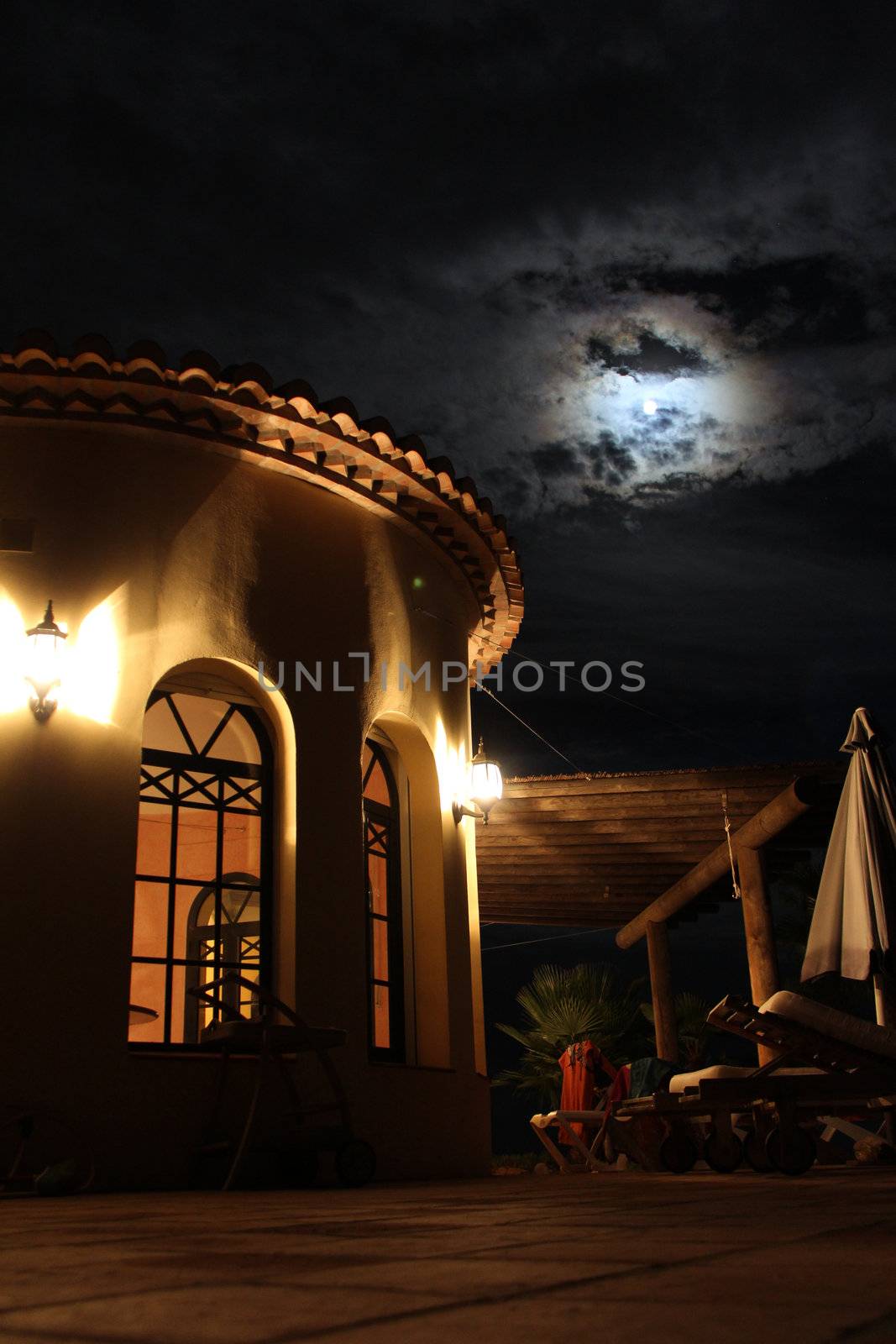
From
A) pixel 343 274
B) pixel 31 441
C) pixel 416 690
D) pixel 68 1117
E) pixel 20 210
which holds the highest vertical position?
pixel 20 210

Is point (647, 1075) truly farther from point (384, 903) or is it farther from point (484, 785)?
point (384, 903)

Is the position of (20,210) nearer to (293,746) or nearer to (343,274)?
(343,274)

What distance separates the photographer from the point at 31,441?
701 cm

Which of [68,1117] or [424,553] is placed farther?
[424,553]

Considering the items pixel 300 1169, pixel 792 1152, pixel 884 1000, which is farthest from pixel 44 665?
pixel 884 1000

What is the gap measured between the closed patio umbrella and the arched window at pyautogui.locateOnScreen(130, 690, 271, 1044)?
4.05m

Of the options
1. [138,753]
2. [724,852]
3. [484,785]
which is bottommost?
[138,753]

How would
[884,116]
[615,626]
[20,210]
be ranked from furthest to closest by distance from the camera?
1. [615,626]
2. [20,210]
3. [884,116]

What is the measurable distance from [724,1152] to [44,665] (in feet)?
15.6

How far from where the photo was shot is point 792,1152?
6105mm

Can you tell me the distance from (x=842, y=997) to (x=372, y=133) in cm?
1606

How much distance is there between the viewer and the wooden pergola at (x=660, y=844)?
34.7 feet

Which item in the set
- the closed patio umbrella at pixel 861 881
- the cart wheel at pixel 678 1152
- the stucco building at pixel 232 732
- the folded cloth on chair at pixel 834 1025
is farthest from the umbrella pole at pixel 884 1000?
the stucco building at pixel 232 732

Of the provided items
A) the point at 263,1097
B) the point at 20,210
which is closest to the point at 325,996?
the point at 263,1097
